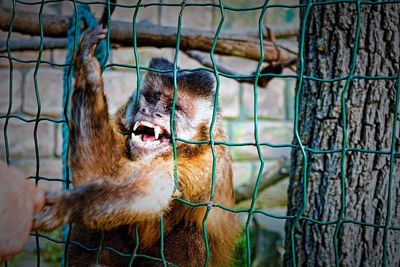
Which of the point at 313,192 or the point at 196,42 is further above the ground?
the point at 196,42

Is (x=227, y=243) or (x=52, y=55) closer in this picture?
(x=227, y=243)

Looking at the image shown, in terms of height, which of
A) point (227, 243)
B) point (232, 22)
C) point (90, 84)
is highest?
point (232, 22)

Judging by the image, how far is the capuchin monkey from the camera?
5.72 feet

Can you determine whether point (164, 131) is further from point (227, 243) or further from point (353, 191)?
point (353, 191)

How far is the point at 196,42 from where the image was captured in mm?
3318

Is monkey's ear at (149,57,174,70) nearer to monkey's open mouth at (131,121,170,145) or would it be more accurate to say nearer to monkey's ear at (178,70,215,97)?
monkey's ear at (178,70,215,97)

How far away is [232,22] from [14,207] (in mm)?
4928

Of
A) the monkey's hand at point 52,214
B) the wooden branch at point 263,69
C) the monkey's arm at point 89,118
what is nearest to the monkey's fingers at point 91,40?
the monkey's arm at point 89,118

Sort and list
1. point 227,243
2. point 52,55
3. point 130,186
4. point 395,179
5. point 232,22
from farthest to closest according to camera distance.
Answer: point 232,22
point 52,55
point 227,243
point 395,179
point 130,186

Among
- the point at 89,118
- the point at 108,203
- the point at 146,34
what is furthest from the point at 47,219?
the point at 146,34

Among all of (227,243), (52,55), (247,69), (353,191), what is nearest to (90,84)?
(227,243)

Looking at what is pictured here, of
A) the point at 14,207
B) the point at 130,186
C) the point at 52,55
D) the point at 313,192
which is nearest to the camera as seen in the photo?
the point at 14,207

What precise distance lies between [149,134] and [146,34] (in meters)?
1.10

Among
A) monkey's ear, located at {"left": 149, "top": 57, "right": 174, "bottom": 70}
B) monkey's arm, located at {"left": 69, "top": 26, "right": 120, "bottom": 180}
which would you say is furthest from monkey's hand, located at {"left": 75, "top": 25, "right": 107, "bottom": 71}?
monkey's ear, located at {"left": 149, "top": 57, "right": 174, "bottom": 70}
